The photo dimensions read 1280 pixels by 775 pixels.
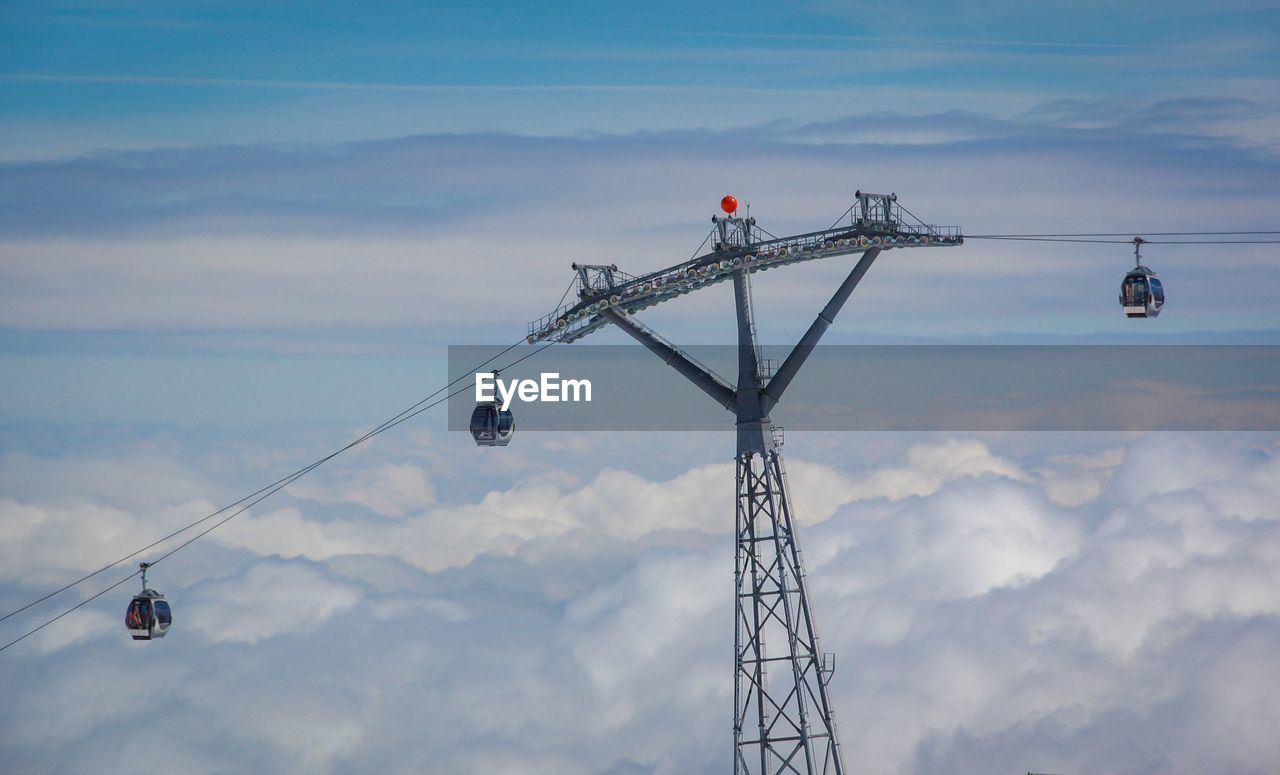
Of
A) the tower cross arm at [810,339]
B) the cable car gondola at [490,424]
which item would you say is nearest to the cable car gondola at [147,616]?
the cable car gondola at [490,424]

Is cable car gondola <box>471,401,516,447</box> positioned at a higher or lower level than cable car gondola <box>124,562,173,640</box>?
higher

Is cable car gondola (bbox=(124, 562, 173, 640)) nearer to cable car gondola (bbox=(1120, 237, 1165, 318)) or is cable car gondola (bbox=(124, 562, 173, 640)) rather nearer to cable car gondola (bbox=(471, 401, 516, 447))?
cable car gondola (bbox=(471, 401, 516, 447))

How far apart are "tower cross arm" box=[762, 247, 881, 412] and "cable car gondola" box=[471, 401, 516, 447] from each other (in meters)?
11.2

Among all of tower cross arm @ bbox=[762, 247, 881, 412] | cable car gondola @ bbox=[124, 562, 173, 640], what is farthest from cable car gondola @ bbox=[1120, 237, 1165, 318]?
cable car gondola @ bbox=[124, 562, 173, 640]

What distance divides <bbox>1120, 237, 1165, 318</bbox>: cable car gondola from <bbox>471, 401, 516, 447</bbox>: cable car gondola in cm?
2525

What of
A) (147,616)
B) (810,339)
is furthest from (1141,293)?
(147,616)

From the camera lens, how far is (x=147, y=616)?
90875mm

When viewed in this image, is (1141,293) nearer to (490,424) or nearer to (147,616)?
(490,424)

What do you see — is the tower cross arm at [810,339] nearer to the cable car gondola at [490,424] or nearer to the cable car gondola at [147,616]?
the cable car gondola at [490,424]

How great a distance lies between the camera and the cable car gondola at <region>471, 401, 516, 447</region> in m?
91.9

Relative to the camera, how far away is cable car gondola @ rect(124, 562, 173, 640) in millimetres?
90625

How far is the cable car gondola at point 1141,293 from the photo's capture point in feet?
273

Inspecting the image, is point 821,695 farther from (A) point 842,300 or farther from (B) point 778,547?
(A) point 842,300

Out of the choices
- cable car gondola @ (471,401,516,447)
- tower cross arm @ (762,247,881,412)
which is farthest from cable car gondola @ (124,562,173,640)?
tower cross arm @ (762,247,881,412)
